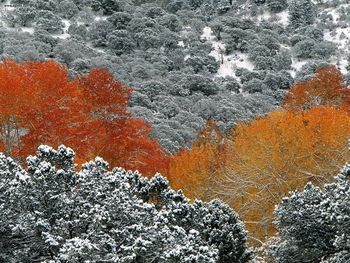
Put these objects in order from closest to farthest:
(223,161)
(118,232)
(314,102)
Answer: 1. (118,232)
2. (223,161)
3. (314,102)

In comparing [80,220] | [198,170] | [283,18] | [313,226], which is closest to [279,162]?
[198,170]

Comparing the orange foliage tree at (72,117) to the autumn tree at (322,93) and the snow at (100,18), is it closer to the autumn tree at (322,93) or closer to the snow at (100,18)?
the autumn tree at (322,93)

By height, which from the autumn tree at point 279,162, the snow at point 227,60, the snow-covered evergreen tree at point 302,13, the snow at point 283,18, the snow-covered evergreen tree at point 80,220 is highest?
the snow at point 283,18

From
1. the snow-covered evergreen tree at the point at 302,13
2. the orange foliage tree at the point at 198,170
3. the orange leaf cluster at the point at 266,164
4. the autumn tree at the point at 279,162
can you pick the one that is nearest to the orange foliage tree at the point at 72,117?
the orange foliage tree at the point at 198,170

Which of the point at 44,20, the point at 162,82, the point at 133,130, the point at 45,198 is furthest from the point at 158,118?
the point at 45,198

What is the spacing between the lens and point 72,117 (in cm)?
3069

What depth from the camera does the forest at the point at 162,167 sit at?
12.1 metres

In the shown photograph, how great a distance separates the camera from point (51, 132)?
29.7m

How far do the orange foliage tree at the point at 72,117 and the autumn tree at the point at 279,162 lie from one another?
5604 mm

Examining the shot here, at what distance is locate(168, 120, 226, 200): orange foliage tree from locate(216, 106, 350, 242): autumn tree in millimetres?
883

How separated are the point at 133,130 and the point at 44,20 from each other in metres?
72.3

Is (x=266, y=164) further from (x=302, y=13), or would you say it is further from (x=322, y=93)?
(x=302, y=13)

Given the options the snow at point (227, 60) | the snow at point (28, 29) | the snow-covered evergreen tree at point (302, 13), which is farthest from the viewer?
the snow-covered evergreen tree at point (302, 13)

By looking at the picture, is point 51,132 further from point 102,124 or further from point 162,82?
point 162,82
